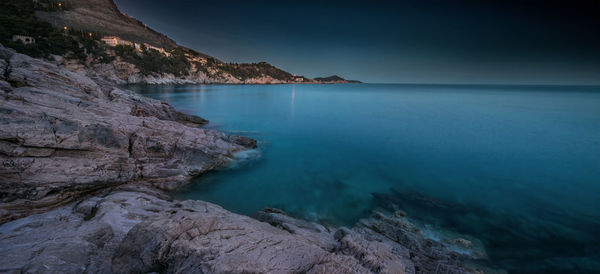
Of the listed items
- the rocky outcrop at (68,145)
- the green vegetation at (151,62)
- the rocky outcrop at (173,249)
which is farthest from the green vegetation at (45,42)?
the rocky outcrop at (173,249)

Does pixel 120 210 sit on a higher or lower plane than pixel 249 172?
higher

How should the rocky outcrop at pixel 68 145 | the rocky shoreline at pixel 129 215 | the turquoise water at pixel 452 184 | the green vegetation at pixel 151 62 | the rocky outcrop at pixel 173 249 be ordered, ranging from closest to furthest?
the rocky outcrop at pixel 173 249, the rocky shoreline at pixel 129 215, the rocky outcrop at pixel 68 145, the turquoise water at pixel 452 184, the green vegetation at pixel 151 62

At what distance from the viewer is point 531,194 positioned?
10148 millimetres

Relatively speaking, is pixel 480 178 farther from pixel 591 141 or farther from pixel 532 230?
pixel 591 141

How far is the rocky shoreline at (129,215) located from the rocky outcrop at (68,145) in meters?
A: 0.03

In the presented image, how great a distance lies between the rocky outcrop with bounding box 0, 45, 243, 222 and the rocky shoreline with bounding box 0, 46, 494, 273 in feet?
0.10

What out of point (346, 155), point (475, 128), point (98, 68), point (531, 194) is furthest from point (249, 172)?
point (98, 68)

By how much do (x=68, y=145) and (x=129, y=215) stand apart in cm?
433

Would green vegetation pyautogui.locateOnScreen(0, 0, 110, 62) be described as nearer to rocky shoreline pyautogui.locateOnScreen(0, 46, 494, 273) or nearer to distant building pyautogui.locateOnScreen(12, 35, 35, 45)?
distant building pyautogui.locateOnScreen(12, 35, 35, 45)

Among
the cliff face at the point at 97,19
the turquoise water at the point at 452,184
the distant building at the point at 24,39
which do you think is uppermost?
the cliff face at the point at 97,19

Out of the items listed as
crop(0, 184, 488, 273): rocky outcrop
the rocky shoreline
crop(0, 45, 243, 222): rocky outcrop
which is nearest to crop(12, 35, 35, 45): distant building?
the rocky shoreline

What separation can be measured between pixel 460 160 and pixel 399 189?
7.36m

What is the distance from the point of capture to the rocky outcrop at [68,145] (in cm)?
599

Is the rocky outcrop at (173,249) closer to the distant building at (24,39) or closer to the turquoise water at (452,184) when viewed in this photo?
the turquoise water at (452,184)
